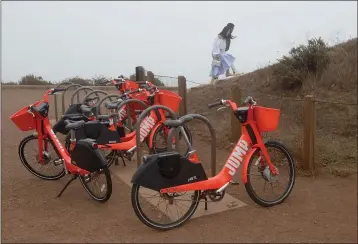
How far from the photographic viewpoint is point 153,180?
3236mm

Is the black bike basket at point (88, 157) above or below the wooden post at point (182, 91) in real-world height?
below

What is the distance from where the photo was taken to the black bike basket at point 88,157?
12.4ft

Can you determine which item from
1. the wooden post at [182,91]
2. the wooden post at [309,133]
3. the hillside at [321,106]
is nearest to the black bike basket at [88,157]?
the wooden post at [309,133]

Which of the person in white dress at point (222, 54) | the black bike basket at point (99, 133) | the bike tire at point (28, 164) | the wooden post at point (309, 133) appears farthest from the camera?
the person in white dress at point (222, 54)

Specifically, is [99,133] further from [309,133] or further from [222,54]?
[222,54]

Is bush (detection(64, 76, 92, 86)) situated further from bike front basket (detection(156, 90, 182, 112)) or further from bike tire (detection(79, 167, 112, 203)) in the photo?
bike tire (detection(79, 167, 112, 203))

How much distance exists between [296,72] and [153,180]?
6018mm

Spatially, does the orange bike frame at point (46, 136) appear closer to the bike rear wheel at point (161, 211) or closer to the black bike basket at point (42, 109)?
the black bike basket at point (42, 109)

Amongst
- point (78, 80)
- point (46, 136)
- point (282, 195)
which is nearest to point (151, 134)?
point (46, 136)

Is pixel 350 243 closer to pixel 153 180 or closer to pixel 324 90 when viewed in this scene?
pixel 153 180

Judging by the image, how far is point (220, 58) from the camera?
1125 cm

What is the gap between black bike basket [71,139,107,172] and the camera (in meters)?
3.77

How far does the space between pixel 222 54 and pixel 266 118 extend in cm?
774

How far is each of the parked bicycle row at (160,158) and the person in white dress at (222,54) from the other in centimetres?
602
